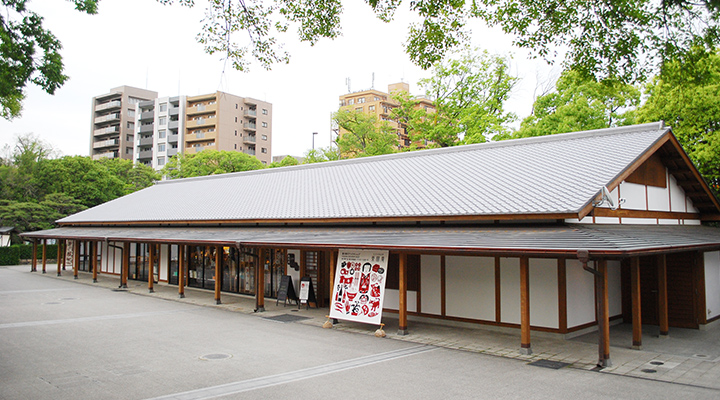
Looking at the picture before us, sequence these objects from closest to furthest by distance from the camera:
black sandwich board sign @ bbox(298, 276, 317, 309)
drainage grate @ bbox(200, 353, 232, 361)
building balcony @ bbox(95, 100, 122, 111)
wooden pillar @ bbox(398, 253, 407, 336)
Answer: drainage grate @ bbox(200, 353, 232, 361) → wooden pillar @ bbox(398, 253, 407, 336) → black sandwich board sign @ bbox(298, 276, 317, 309) → building balcony @ bbox(95, 100, 122, 111)

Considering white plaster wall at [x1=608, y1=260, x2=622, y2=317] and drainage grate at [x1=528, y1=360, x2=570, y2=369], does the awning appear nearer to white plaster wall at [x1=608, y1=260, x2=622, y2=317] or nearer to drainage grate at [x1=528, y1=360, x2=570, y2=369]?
white plaster wall at [x1=608, y1=260, x2=622, y2=317]

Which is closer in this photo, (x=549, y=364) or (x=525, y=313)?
(x=549, y=364)

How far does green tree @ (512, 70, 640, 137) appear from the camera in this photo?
23.9 meters

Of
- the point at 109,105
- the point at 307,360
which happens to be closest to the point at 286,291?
the point at 307,360

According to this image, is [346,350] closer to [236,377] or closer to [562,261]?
[236,377]

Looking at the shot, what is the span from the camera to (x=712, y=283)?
1251cm

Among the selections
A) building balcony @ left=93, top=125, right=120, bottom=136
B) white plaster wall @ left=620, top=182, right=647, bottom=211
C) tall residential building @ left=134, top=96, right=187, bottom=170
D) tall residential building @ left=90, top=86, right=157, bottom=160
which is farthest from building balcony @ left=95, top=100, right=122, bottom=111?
white plaster wall @ left=620, top=182, right=647, bottom=211

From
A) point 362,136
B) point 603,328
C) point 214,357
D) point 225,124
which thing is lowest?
point 214,357

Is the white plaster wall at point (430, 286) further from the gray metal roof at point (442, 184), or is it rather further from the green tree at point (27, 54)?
the green tree at point (27, 54)

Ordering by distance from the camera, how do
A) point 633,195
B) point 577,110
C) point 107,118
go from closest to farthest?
1. point 633,195
2. point 577,110
3. point 107,118

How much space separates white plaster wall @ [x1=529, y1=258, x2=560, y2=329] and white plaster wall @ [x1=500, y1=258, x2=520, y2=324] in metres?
0.31

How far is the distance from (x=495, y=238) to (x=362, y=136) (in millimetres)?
27854

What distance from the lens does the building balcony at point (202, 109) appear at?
5922cm

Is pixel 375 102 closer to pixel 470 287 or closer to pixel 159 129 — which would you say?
pixel 159 129
